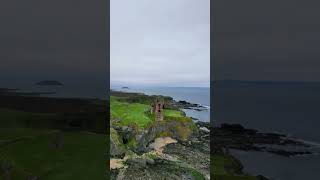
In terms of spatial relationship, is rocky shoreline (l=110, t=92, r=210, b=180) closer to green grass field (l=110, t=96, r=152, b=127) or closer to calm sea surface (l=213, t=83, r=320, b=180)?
green grass field (l=110, t=96, r=152, b=127)

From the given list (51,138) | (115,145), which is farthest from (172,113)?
(51,138)

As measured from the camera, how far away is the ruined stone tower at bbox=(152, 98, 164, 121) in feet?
16.9

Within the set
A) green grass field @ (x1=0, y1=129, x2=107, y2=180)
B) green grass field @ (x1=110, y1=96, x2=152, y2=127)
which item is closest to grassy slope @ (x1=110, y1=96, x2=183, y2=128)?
green grass field @ (x1=110, y1=96, x2=152, y2=127)

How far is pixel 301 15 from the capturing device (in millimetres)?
4863

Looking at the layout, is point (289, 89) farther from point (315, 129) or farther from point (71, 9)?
point (71, 9)

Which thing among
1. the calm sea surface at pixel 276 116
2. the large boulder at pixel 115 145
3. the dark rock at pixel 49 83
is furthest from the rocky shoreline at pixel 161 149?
the dark rock at pixel 49 83

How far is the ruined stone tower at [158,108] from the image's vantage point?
5.16 metres

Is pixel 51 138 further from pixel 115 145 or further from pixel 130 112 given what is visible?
pixel 130 112

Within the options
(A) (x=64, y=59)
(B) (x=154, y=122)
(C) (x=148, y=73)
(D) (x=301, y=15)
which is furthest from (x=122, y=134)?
(D) (x=301, y=15)

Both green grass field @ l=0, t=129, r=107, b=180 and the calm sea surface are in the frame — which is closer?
the calm sea surface

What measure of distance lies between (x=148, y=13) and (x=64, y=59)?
41.5 inches

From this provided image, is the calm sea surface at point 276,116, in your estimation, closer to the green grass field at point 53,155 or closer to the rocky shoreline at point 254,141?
the rocky shoreline at point 254,141

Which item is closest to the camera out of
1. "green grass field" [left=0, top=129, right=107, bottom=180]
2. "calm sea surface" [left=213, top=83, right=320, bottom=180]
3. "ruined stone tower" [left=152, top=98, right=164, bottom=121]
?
"calm sea surface" [left=213, top=83, right=320, bottom=180]

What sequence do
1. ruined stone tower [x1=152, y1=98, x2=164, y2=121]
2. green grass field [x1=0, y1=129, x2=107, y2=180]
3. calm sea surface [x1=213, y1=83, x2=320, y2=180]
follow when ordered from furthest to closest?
ruined stone tower [x1=152, y1=98, x2=164, y2=121]
green grass field [x1=0, y1=129, x2=107, y2=180]
calm sea surface [x1=213, y1=83, x2=320, y2=180]
